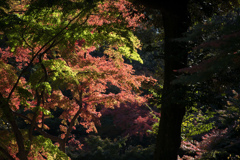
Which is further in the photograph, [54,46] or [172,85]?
[54,46]

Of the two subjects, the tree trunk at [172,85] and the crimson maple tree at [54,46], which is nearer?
the tree trunk at [172,85]

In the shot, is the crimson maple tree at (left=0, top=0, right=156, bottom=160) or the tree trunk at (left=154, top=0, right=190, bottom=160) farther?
the crimson maple tree at (left=0, top=0, right=156, bottom=160)

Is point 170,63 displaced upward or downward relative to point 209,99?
upward

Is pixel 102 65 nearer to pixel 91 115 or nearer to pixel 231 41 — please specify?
pixel 91 115

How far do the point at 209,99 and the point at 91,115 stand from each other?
18.9 ft

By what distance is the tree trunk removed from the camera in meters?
4.34

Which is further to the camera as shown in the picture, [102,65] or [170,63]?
[102,65]

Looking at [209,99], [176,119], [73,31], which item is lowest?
[176,119]

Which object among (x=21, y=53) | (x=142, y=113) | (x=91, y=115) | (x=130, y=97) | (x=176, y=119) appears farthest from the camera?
(x=142, y=113)

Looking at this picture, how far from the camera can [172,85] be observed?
433cm

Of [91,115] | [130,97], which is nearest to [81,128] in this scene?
[91,115]

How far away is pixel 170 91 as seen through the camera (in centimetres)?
423

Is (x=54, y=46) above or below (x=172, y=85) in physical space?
above

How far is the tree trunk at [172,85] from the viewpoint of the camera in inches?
171
